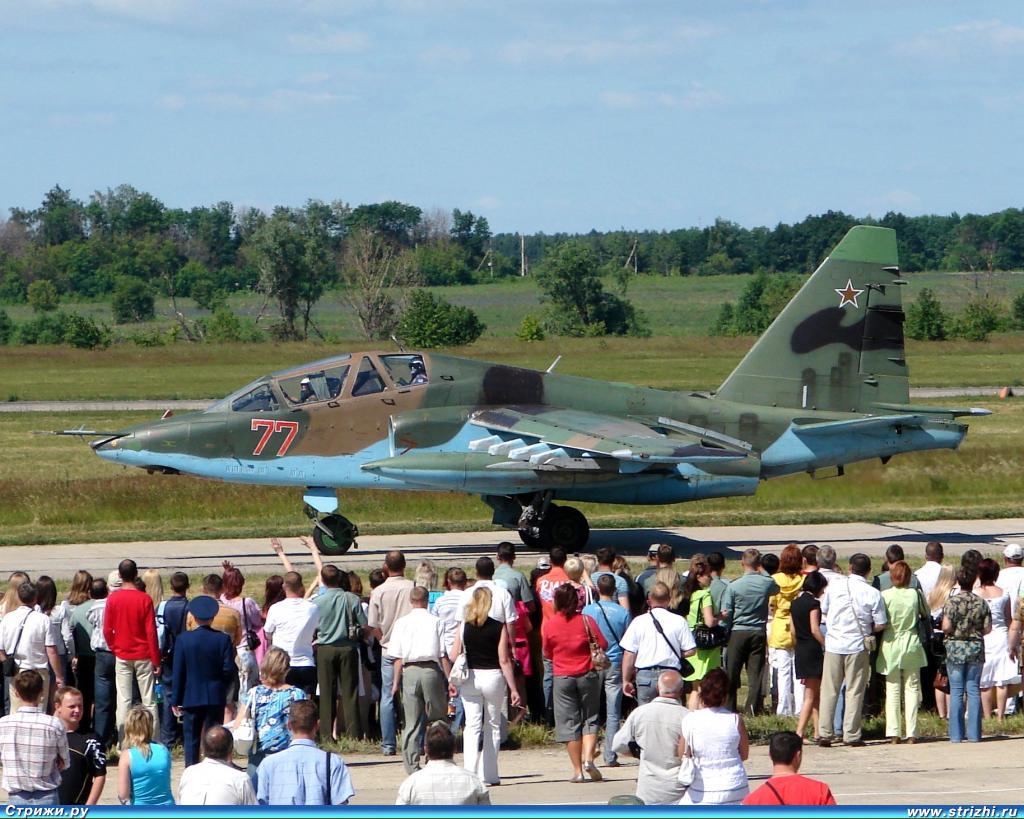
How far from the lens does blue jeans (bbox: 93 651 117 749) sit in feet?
39.1

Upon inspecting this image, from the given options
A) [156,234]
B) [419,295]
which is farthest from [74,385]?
[156,234]

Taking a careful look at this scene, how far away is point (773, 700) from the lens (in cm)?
1323

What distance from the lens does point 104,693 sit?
1195 centimetres

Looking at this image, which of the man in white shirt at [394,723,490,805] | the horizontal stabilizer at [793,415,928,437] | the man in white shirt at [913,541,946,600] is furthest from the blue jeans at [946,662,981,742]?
the horizontal stabilizer at [793,415,928,437]

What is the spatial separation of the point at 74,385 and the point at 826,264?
145 ft

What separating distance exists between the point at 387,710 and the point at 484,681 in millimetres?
1335

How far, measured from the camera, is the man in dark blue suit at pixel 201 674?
1063 cm

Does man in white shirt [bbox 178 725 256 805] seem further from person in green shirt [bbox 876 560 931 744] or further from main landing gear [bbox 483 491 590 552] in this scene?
main landing gear [bbox 483 491 590 552]

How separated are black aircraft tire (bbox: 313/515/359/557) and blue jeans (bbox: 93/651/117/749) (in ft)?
32.3

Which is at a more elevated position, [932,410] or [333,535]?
[932,410]

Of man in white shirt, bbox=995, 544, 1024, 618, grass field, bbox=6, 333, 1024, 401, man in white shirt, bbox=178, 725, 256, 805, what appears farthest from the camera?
grass field, bbox=6, 333, 1024, 401

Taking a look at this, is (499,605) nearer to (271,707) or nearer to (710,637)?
(710,637)

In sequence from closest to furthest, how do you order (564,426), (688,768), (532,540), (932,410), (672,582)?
1. (688,768)
2. (672,582)
3. (564,426)
4. (532,540)
5. (932,410)

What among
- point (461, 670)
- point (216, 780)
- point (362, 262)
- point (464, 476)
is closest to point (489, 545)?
point (464, 476)
